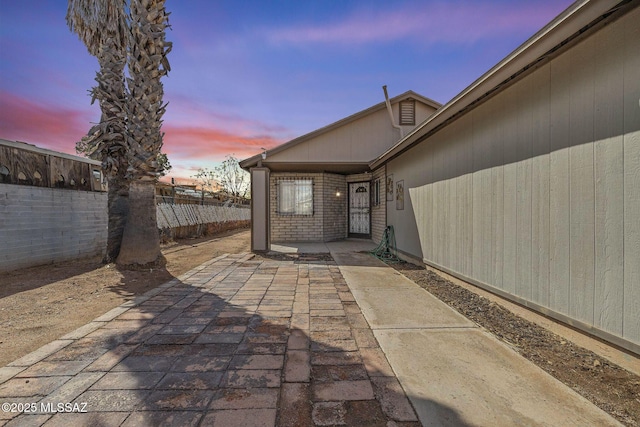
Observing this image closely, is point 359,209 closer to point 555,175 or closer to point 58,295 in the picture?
point 555,175

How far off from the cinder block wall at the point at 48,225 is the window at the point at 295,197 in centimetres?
549

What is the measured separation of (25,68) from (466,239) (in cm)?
1003

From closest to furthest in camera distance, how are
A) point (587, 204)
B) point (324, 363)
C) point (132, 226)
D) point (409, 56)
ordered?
point (324, 363) < point (587, 204) < point (132, 226) < point (409, 56)

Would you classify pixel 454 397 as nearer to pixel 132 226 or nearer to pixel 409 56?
pixel 132 226

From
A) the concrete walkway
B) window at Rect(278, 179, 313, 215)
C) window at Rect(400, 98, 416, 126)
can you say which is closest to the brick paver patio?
the concrete walkway

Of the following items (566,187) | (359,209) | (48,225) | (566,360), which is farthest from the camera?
(359,209)

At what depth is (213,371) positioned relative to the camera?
2.12m

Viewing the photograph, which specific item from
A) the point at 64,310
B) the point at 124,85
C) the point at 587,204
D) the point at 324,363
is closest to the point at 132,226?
the point at 64,310

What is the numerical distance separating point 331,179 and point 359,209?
169 centimetres

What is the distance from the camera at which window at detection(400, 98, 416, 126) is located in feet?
31.9

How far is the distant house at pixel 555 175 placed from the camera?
2119 mm

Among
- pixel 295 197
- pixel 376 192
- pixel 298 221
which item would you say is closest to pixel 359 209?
pixel 376 192

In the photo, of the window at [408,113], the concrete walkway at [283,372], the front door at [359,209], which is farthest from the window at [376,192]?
the concrete walkway at [283,372]

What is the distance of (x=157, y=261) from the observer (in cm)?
598
